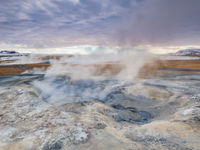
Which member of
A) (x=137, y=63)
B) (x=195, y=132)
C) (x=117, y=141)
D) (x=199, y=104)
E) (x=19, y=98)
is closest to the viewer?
(x=117, y=141)

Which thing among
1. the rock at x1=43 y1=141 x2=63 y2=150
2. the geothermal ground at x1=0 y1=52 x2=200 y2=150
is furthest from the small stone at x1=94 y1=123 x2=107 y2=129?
the rock at x1=43 y1=141 x2=63 y2=150

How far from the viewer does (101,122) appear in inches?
199

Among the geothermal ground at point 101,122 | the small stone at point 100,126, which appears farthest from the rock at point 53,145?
the small stone at point 100,126

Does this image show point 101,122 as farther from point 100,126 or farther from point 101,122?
point 100,126

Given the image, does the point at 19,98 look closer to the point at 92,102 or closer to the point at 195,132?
the point at 92,102

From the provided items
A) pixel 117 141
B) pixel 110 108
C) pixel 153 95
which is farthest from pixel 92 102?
pixel 153 95

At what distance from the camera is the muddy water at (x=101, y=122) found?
151 inches

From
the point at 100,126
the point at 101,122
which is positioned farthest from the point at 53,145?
the point at 101,122

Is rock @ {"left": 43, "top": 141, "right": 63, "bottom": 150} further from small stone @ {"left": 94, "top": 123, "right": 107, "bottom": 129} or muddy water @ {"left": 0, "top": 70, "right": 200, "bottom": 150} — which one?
small stone @ {"left": 94, "top": 123, "right": 107, "bottom": 129}

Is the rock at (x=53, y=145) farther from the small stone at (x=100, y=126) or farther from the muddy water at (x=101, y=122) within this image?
the small stone at (x=100, y=126)

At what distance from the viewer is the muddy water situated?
3.83m

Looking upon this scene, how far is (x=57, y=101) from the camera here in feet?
24.8

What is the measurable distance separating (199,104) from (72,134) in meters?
6.34

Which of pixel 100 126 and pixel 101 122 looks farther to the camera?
pixel 101 122
